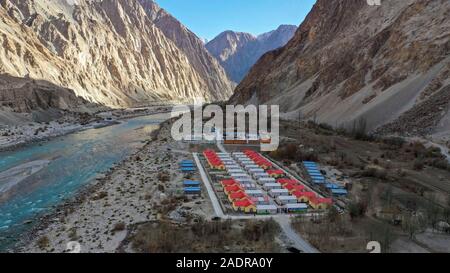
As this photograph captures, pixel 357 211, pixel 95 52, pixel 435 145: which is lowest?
pixel 357 211

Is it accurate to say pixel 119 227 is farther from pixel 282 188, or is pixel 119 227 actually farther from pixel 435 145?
pixel 435 145

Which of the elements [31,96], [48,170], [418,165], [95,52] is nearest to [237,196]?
[418,165]

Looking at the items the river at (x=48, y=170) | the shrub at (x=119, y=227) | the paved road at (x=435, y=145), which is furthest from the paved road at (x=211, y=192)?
the paved road at (x=435, y=145)

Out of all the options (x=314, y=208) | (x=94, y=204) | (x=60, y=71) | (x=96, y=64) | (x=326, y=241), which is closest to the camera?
(x=326, y=241)

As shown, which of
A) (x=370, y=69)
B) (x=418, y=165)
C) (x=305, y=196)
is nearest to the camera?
(x=305, y=196)

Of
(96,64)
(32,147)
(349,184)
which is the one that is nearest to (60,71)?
(96,64)

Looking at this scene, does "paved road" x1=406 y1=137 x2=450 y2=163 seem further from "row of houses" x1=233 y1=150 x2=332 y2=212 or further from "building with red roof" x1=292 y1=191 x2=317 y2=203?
"building with red roof" x1=292 y1=191 x2=317 y2=203

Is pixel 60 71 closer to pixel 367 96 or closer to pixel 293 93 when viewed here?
pixel 293 93
